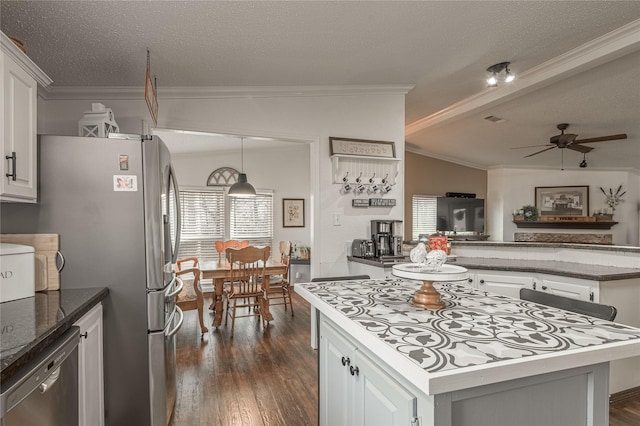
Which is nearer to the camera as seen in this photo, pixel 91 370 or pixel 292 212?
pixel 91 370

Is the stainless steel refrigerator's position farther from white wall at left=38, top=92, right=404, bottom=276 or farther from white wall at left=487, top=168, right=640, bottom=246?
white wall at left=487, top=168, right=640, bottom=246

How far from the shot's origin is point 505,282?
3025 millimetres

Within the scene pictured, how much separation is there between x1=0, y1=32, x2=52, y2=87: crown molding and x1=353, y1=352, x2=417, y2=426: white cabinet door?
1.99 meters

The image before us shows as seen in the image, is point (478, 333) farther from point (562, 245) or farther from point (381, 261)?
point (562, 245)

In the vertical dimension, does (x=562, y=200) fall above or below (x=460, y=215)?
above

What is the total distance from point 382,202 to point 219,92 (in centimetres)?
192

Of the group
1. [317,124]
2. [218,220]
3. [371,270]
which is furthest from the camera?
[218,220]

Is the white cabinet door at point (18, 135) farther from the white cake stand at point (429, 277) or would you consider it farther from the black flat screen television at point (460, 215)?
the black flat screen television at point (460, 215)

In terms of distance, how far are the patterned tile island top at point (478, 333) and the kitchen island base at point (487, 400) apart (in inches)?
3.4

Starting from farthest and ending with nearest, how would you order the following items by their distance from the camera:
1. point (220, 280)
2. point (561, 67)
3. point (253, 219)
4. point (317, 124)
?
point (253, 219)
point (220, 280)
point (317, 124)
point (561, 67)

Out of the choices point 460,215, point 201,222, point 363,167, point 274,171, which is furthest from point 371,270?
point 460,215

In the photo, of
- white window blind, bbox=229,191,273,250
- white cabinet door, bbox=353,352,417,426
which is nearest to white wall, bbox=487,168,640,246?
white window blind, bbox=229,191,273,250

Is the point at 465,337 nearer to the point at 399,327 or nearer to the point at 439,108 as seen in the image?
the point at 399,327

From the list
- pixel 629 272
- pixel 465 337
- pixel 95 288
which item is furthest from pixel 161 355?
pixel 629 272
